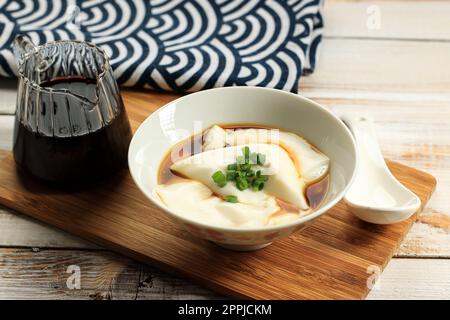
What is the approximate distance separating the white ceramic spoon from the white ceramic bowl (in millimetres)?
67

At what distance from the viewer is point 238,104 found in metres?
1.41

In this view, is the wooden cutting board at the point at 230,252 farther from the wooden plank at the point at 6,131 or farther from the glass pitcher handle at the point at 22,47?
the glass pitcher handle at the point at 22,47

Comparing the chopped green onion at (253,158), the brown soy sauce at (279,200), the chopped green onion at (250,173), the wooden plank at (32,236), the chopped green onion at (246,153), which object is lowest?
the wooden plank at (32,236)

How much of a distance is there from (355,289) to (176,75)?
2.62ft

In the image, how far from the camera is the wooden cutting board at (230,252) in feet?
3.96

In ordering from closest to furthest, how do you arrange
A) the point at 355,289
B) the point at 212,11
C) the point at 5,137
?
the point at 355,289, the point at 5,137, the point at 212,11

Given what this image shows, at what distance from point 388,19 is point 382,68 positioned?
11.2 inches

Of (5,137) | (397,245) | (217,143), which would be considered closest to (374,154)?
(397,245)

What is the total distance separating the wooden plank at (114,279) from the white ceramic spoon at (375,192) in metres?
0.11

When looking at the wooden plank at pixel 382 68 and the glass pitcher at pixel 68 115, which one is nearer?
the glass pitcher at pixel 68 115

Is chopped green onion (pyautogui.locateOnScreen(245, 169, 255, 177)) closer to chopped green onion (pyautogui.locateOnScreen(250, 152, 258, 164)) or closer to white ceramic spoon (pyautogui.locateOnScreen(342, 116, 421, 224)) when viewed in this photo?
chopped green onion (pyautogui.locateOnScreen(250, 152, 258, 164))

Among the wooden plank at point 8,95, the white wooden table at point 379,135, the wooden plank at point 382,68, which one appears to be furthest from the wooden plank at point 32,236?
the wooden plank at point 382,68

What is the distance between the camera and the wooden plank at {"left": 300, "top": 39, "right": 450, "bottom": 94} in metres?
1.83

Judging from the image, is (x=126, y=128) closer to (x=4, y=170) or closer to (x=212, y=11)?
(x=4, y=170)
